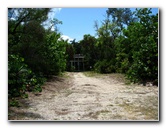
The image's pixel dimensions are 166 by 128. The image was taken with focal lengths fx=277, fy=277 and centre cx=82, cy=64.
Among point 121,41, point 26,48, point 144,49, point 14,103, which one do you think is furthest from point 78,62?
point 144,49

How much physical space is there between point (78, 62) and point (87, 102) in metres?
0.62

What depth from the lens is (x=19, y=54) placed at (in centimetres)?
427

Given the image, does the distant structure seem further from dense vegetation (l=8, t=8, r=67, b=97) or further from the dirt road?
dense vegetation (l=8, t=8, r=67, b=97)

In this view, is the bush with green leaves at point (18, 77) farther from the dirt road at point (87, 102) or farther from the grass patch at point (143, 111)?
the grass patch at point (143, 111)

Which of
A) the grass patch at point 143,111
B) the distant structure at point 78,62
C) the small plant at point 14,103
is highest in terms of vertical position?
the distant structure at point 78,62

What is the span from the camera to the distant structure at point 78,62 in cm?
413

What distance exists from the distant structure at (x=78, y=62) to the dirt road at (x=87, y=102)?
125mm

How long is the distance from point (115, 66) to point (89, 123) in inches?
117

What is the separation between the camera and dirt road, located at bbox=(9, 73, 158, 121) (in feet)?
12.1

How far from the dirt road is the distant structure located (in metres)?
0.13

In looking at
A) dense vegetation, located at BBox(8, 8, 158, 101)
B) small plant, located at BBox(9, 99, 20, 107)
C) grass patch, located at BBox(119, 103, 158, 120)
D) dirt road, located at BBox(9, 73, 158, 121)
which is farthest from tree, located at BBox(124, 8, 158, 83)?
small plant, located at BBox(9, 99, 20, 107)

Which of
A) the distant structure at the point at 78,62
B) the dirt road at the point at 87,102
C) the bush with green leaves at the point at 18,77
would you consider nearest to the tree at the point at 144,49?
the dirt road at the point at 87,102
